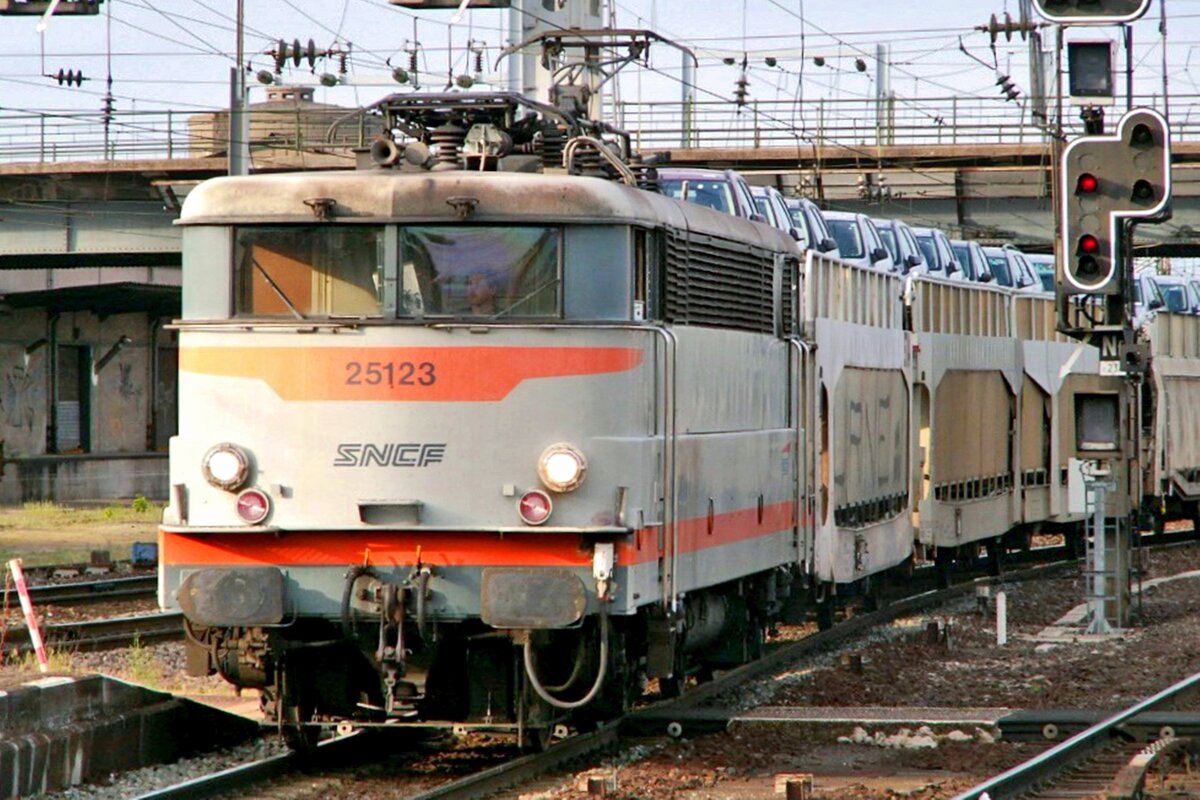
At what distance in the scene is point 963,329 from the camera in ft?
81.6

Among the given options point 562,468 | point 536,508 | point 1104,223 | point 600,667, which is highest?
point 1104,223

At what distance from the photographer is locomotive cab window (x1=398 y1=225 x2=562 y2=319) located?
35.6 ft

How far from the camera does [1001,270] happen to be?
1184 inches

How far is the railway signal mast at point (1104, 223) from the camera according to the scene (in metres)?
18.1

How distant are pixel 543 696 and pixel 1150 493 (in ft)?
77.4

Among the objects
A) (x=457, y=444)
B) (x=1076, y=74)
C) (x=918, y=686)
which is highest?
(x=1076, y=74)

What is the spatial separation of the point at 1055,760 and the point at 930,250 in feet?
48.9

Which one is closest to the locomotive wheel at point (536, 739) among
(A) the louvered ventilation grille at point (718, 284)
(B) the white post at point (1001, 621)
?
(A) the louvered ventilation grille at point (718, 284)

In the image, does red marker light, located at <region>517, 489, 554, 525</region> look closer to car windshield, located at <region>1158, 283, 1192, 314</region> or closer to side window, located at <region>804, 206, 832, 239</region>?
side window, located at <region>804, 206, 832, 239</region>

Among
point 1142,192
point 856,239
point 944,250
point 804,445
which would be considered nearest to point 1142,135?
point 1142,192

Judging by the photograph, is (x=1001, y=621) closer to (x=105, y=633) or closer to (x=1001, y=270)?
(x=105, y=633)

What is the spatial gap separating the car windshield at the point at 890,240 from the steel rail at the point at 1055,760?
10.5m

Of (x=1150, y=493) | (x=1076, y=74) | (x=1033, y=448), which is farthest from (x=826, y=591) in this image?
(x=1150, y=493)

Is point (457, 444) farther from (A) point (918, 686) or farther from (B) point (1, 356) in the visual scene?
(B) point (1, 356)
